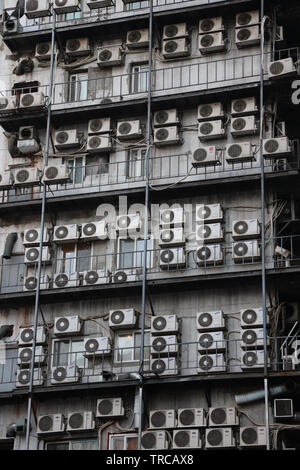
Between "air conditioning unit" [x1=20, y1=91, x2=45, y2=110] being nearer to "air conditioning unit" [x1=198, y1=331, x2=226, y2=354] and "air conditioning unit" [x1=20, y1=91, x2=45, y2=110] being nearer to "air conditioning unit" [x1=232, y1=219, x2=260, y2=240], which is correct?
"air conditioning unit" [x1=232, y1=219, x2=260, y2=240]

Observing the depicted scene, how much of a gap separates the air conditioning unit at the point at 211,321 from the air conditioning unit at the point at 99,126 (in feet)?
23.3

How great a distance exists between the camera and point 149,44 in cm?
3709

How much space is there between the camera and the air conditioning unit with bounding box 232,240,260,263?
112 ft

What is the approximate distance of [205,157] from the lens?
35.0 meters

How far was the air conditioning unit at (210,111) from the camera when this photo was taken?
35.9 m

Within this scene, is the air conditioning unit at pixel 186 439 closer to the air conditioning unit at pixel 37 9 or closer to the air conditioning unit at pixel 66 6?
the air conditioning unit at pixel 66 6

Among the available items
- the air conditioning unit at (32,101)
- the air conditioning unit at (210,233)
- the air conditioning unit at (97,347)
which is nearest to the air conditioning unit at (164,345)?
Answer: the air conditioning unit at (97,347)

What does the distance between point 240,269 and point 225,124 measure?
4796 mm

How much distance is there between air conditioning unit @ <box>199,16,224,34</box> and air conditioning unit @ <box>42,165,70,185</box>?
625cm

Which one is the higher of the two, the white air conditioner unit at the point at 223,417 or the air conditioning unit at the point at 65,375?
the air conditioning unit at the point at 65,375

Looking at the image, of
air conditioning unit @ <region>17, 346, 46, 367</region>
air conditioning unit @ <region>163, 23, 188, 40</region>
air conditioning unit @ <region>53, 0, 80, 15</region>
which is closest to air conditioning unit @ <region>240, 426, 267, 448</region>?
air conditioning unit @ <region>17, 346, 46, 367</region>

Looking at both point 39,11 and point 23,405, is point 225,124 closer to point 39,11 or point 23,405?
point 39,11

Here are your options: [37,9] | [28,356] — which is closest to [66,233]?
[28,356]

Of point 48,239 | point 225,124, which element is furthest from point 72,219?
point 225,124
